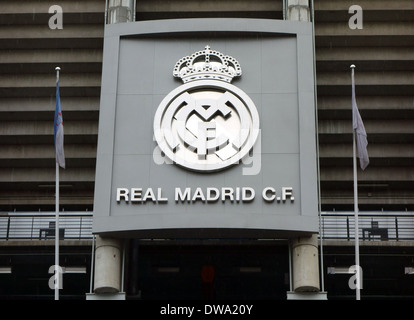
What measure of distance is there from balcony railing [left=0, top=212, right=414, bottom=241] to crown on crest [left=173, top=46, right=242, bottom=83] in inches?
281

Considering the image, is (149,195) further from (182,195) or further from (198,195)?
(198,195)

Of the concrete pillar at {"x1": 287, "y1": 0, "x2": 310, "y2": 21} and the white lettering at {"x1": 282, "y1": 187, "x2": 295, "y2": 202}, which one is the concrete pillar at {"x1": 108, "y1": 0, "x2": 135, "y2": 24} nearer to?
the concrete pillar at {"x1": 287, "y1": 0, "x2": 310, "y2": 21}

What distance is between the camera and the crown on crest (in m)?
32.2

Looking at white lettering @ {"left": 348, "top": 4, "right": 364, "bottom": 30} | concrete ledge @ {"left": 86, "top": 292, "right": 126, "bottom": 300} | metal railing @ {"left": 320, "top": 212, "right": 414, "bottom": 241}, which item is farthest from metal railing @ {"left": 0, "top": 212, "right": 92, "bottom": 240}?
white lettering @ {"left": 348, "top": 4, "right": 364, "bottom": 30}

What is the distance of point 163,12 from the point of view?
3597 centimetres

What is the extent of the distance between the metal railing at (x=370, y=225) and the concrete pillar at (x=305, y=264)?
3.04 meters

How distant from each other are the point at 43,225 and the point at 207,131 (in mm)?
8826


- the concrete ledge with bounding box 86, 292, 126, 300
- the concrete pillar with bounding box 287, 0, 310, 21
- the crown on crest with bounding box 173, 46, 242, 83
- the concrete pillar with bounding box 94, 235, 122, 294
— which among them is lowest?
the concrete ledge with bounding box 86, 292, 126, 300

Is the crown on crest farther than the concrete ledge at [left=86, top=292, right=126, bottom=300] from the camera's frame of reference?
Yes

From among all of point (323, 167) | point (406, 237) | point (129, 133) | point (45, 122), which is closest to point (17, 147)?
point (45, 122)

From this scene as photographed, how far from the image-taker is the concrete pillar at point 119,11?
34222 millimetres

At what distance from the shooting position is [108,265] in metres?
30.9

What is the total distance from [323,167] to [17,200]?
13499 millimetres
